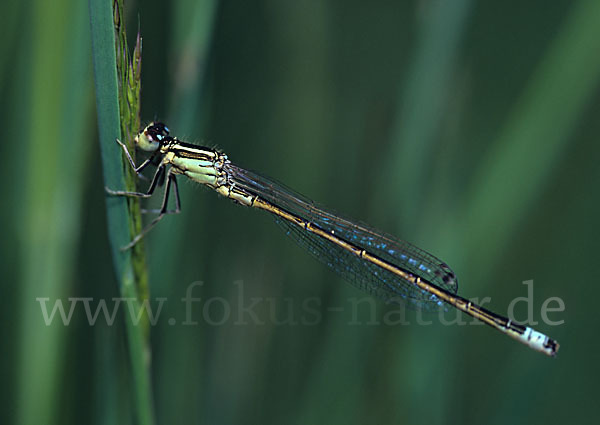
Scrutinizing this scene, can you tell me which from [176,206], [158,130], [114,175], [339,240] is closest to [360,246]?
[339,240]

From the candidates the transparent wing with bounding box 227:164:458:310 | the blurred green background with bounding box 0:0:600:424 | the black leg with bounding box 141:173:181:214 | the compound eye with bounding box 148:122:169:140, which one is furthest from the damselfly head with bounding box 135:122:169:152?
the transparent wing with bounding box 227:164:458:310

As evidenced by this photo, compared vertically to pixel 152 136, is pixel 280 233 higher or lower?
higher

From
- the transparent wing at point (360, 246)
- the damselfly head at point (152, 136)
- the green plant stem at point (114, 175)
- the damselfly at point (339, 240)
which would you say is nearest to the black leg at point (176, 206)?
the damselfly at point (339, 240)

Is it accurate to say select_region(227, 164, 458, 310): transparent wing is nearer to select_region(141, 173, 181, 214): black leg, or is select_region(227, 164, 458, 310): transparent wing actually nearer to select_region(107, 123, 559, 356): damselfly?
select_region(107, 123, 559, 356): damselfly

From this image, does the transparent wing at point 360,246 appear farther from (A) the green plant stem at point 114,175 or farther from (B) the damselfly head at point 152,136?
(A) the green plant stem at point 114,175

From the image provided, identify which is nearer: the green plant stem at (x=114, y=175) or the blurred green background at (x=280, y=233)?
the green plant stem at (x=114, y=175)

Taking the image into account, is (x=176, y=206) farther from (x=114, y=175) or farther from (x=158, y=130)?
(x=114, y=175)

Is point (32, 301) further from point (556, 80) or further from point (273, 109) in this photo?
point (556, 80)

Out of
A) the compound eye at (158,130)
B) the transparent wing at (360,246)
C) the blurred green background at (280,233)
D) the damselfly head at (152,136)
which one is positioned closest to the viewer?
the blurred green background at (280,233)
